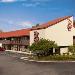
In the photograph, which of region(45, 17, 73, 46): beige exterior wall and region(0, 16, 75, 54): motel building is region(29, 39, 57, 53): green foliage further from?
region(45, 17, 73, 46): beige exterior wall

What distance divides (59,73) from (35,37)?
36990 millimetres

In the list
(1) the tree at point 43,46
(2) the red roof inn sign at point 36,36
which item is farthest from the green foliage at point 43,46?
(2) the red roof inn sign at point 36,36

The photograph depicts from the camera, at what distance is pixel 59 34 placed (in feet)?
225

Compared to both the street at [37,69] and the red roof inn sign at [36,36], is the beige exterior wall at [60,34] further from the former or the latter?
the street at [37,69]

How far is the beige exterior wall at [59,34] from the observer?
2630 inches

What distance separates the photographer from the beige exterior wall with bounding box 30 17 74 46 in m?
66.8

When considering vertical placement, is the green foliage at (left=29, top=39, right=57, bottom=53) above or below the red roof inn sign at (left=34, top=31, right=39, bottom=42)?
below

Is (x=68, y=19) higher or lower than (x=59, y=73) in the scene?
higher

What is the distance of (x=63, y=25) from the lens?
227ft

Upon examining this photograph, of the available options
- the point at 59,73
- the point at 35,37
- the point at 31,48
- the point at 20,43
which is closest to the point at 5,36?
the point at 20,43

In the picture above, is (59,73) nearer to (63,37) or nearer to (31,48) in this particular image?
(31,48)

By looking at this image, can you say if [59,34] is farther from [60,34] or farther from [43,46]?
[43,46]

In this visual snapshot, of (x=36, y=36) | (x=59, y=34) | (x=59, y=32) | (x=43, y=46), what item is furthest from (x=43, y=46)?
(x=59, y=32)

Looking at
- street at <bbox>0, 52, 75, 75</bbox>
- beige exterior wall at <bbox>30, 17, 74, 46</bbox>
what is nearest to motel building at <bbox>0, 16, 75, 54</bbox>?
beige exterior wall at <bbox>30, 17, 74, 46</bbox>
